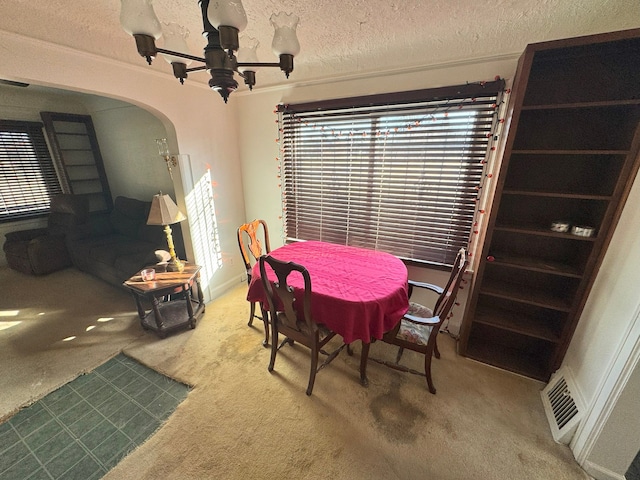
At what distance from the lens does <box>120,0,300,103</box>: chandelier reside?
0.83m

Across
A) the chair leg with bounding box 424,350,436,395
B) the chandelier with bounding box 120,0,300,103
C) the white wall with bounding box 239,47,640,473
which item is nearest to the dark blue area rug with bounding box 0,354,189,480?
the chair leg with bounding box 424,350,436,395

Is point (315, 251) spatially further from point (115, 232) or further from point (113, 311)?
point (115, 232)

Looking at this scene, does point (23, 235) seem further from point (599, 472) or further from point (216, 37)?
point (599, 472)

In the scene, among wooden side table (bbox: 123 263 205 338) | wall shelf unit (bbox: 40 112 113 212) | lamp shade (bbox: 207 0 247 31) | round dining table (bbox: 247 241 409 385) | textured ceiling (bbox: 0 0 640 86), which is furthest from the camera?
wall shelf unit (bbox: 40 112 113 212)

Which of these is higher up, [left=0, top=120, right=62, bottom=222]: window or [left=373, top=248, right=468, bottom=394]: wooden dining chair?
[left=0, top=120, right=62, bottom=222]: window

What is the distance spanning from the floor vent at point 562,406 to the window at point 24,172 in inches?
258

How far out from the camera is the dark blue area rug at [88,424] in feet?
4.28

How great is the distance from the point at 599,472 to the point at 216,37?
2826 mm

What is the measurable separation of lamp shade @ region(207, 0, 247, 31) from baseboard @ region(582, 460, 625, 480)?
266cm

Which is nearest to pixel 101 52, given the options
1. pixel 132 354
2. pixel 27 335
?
pixel 132 354

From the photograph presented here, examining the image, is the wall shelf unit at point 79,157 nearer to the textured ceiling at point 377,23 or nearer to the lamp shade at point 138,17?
the textured ceiling at point 377,23

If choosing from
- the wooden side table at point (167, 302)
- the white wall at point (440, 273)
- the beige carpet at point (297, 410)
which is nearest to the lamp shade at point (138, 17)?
the white wall at point (440, 273)

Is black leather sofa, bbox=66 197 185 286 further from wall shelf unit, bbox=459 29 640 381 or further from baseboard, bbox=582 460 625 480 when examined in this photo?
baseboard, bbox=582 460 625 480

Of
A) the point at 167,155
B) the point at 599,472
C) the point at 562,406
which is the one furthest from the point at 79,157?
the point at 599,472
